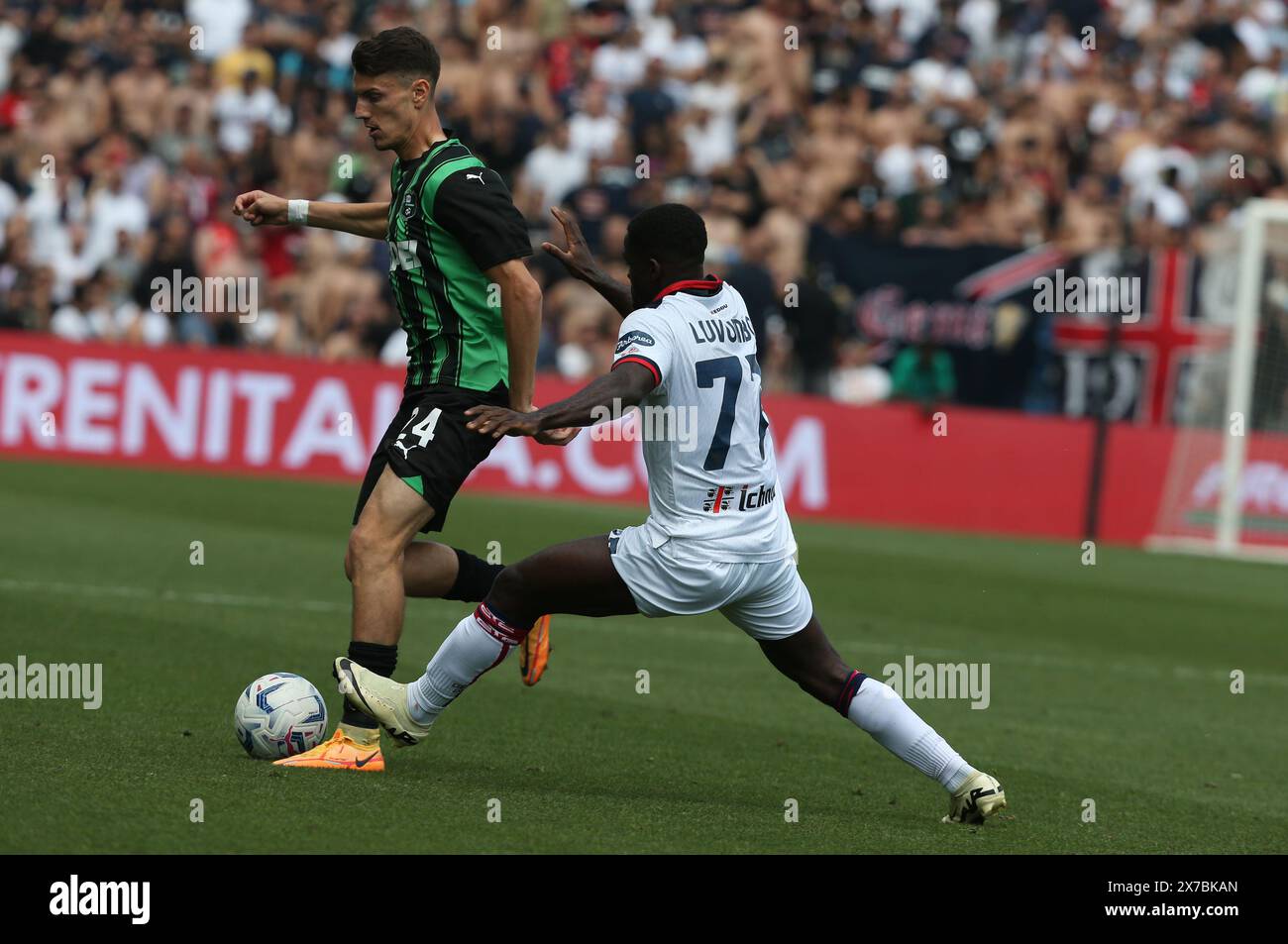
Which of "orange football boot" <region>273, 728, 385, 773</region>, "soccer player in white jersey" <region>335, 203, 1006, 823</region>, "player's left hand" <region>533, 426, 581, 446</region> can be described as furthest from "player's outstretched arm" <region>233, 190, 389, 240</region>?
"orange football boot" <region>273, 728, 385, 773</region>

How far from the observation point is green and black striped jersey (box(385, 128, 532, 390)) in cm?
705

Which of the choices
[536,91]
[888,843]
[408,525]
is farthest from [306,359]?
[888,843]

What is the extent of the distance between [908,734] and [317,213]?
10.3ft

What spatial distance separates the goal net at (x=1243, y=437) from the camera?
62.6ft

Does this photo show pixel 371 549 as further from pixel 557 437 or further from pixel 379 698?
pixel 557 437

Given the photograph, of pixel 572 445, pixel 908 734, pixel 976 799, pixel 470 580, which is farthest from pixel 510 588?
pixel 572 445

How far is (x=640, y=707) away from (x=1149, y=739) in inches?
93.9

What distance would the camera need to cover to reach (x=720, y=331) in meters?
6.65

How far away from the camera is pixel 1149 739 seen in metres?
9.45

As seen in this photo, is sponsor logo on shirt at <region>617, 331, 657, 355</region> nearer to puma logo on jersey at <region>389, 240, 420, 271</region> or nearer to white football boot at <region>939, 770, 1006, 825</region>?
puma logo on jersey at <region>389, 240, 420, 271</region>

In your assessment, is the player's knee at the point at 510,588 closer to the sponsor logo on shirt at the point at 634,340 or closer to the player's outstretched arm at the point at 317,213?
the sponsor logo on shirt at the point at 634,340
